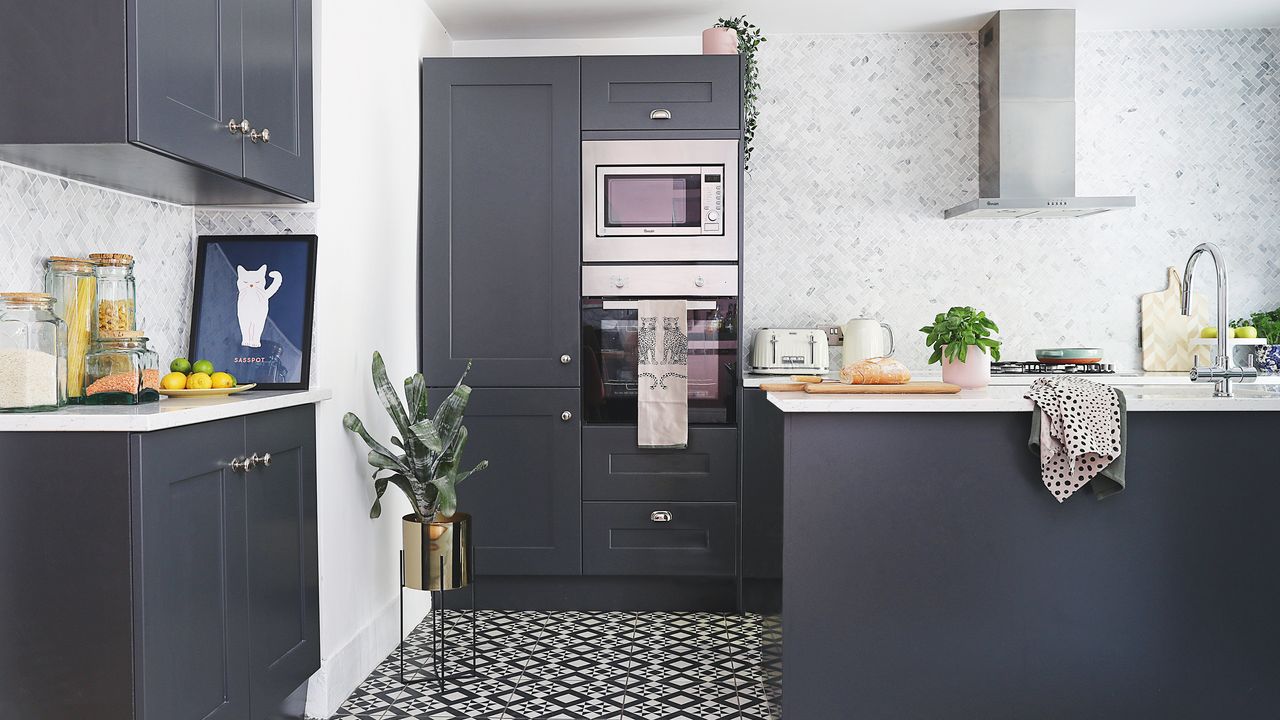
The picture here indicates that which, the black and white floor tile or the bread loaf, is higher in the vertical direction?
the bread loaf

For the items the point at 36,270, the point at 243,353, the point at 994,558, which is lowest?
the point at 994,558

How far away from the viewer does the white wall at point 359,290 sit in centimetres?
269

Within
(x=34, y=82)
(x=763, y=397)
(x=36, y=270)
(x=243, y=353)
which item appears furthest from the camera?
(x=763, y=397)

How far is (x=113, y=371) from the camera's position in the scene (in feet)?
6.58

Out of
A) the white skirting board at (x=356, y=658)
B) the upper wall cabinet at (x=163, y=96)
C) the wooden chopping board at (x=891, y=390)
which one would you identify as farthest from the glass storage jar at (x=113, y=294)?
the wooden chopping board at (x=891, y=390)

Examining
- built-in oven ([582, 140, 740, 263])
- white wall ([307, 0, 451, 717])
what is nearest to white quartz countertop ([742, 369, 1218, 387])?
built-in oven ([582, 140, 740, 263])

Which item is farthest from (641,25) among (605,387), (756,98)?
(605,387)

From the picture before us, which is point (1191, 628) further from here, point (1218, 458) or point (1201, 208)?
point (1201, 208)

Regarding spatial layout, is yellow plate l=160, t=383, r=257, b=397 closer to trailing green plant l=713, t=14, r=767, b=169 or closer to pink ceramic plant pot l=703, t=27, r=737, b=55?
trailing green plant l=713, t=14, r=767, b=169

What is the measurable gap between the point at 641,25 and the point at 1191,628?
3.15m

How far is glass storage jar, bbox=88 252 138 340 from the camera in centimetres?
212

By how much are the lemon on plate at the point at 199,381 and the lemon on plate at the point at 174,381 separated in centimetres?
1

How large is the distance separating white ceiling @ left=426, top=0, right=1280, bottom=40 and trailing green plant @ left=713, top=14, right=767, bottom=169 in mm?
69

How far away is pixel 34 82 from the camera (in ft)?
5.96
